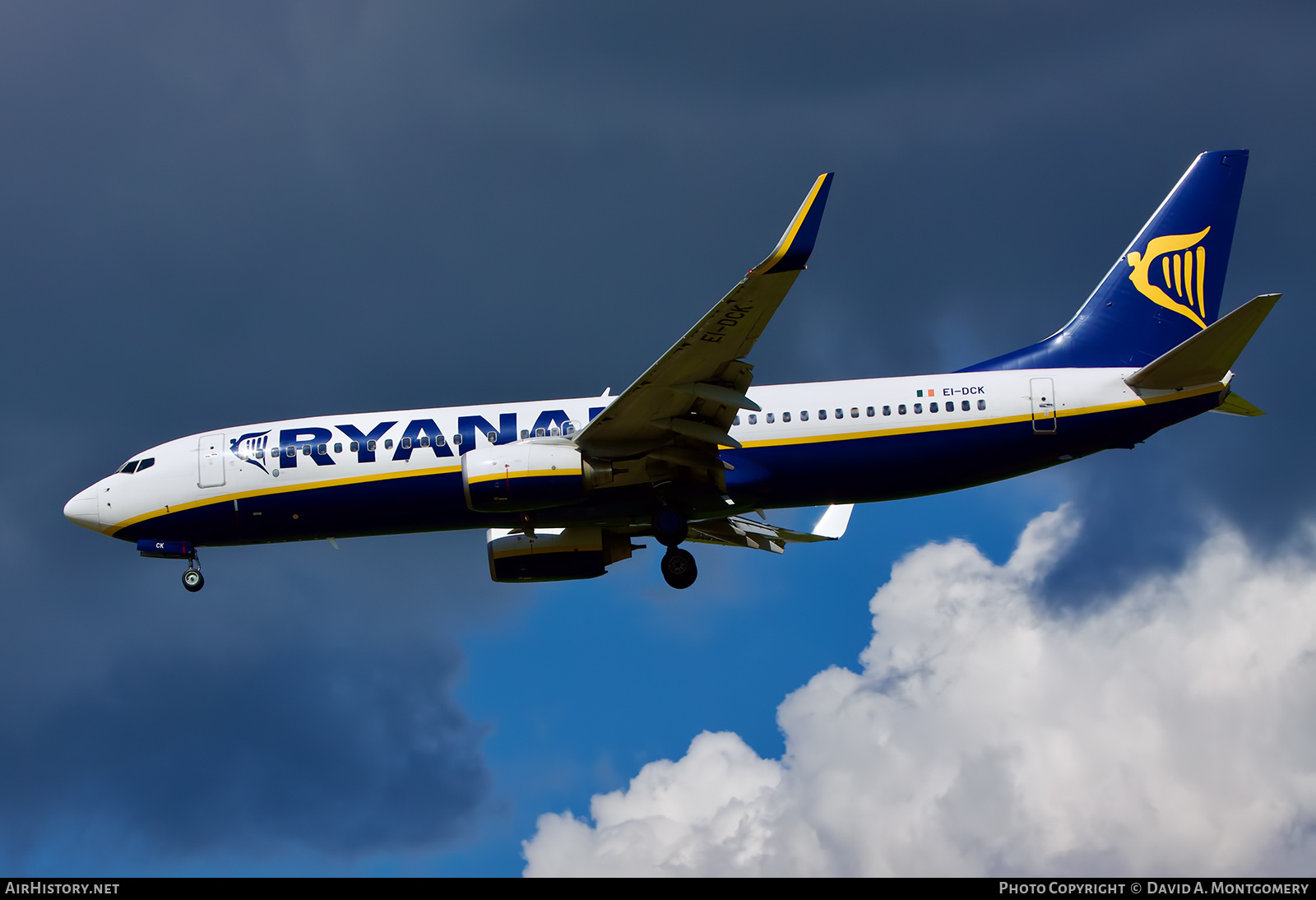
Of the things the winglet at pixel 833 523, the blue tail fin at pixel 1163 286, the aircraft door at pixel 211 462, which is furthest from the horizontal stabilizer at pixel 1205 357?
the aircraft door at pixel 211 462

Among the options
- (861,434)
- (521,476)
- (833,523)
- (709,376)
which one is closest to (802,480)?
(861,434)

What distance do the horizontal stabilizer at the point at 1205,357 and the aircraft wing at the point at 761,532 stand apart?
368 inches

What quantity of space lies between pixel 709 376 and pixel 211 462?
541 inches

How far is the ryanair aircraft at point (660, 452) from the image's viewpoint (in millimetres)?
32656

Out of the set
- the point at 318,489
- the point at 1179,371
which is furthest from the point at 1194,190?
the point at 318,489

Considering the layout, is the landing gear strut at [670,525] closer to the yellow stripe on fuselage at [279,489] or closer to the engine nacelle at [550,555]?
the engine nacelle at [550,555]

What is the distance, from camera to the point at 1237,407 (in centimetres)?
3447

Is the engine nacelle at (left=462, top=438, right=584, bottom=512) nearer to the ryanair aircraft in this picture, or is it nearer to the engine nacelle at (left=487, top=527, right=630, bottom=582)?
the ryanair aircraft

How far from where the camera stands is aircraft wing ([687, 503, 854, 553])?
3928cm

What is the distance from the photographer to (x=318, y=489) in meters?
34.5

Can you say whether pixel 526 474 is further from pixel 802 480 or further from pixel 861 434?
pixel 861 434

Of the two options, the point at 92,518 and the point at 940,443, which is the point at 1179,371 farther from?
the point at 92,518
